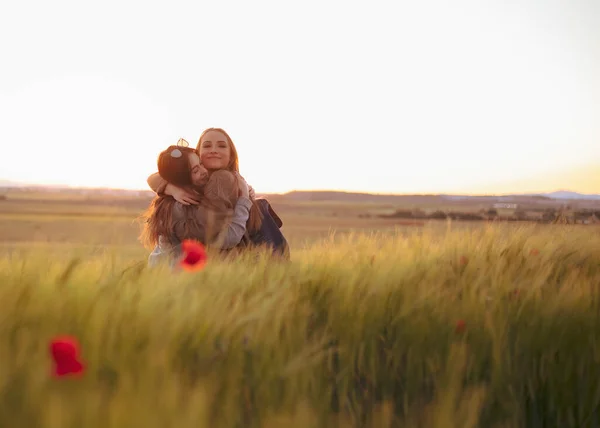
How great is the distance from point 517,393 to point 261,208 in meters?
2.94

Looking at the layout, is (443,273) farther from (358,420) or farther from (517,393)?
(358,420)

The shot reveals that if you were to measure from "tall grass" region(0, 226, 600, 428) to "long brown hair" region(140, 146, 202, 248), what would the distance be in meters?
1.47

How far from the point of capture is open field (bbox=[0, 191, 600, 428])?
983mm

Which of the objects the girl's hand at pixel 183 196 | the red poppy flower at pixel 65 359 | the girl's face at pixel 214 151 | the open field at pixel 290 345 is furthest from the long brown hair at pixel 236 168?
the red poppy flower at pixel 65 359

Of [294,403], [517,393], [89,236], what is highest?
[89,236]

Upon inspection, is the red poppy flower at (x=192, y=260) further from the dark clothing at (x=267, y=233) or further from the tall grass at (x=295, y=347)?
the dark clothing at (x=267, y=233)

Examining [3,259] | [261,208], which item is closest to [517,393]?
[3,259]

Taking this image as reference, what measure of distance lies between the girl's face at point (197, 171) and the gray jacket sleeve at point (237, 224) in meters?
0.33

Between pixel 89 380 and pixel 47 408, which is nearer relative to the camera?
pixel 47 408

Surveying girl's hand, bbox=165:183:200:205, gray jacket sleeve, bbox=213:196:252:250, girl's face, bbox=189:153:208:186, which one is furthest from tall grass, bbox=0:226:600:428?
girl's face, bbox=189:153:208:186

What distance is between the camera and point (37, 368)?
97cm

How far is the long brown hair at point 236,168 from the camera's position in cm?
411

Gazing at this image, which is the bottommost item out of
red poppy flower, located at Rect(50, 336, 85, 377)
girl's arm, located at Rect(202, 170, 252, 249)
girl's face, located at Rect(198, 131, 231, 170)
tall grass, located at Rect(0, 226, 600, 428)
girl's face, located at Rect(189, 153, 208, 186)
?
tall grass, located at Rect(0, 226, 600, 428)

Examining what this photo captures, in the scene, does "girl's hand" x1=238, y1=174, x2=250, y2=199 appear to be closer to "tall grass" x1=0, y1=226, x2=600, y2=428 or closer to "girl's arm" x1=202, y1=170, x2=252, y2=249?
"girl's arm" x1=202, y1=170, x2=252, y2=249
